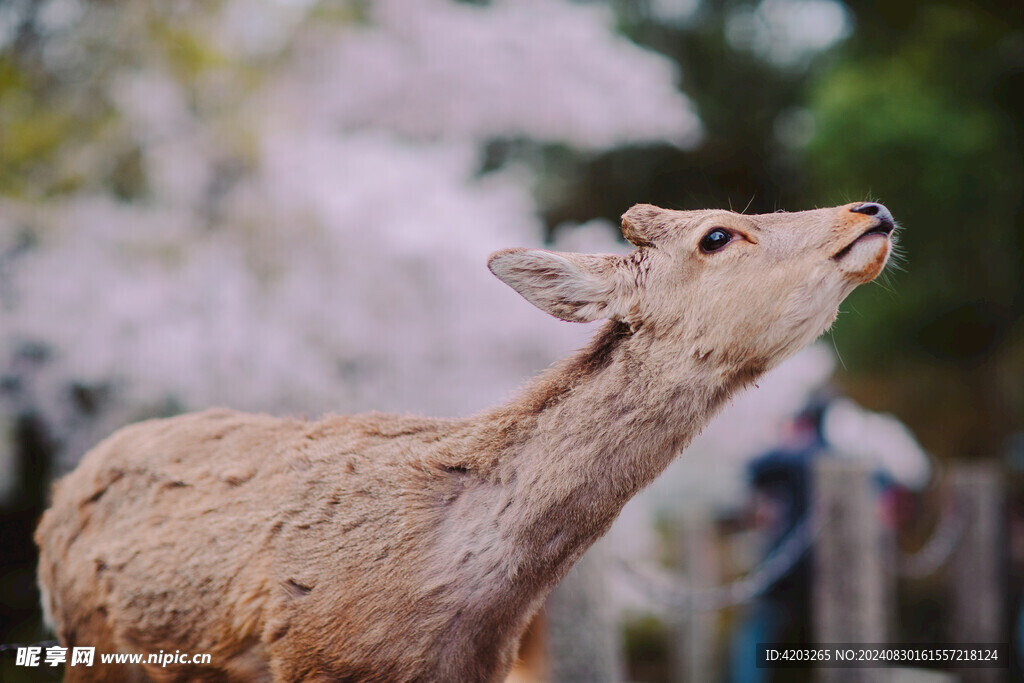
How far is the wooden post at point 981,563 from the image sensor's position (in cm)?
564

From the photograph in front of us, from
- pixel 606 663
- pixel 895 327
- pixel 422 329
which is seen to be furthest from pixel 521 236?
pixel 895 327

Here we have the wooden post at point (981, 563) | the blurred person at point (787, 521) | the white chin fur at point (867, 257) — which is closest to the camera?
the white chin fur at point (867, 257)

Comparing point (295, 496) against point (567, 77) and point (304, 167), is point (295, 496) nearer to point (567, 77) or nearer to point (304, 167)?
point (304, 167)

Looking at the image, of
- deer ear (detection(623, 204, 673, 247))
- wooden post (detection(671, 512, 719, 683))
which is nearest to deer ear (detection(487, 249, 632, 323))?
deer ear (detection(623, 204, 673, 247))

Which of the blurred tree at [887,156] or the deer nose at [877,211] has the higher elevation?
the blurred tree at [887,156]

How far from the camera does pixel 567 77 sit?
608 centimetres

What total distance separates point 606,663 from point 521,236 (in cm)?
322

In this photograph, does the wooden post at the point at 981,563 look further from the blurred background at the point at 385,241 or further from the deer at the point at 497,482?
the deer at the point at 497,482

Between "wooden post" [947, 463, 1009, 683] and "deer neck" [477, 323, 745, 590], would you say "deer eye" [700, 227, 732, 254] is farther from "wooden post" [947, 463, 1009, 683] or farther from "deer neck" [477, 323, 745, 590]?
"wooden post" [947, 463, 1009, 683]

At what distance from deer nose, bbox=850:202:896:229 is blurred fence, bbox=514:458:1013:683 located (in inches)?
97.4

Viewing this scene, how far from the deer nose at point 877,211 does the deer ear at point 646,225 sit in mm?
490

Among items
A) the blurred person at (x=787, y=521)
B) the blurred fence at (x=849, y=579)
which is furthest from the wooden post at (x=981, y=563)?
the blurred person at (x=787, y=521)

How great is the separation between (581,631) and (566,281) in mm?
2623

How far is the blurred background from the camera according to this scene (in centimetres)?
499
